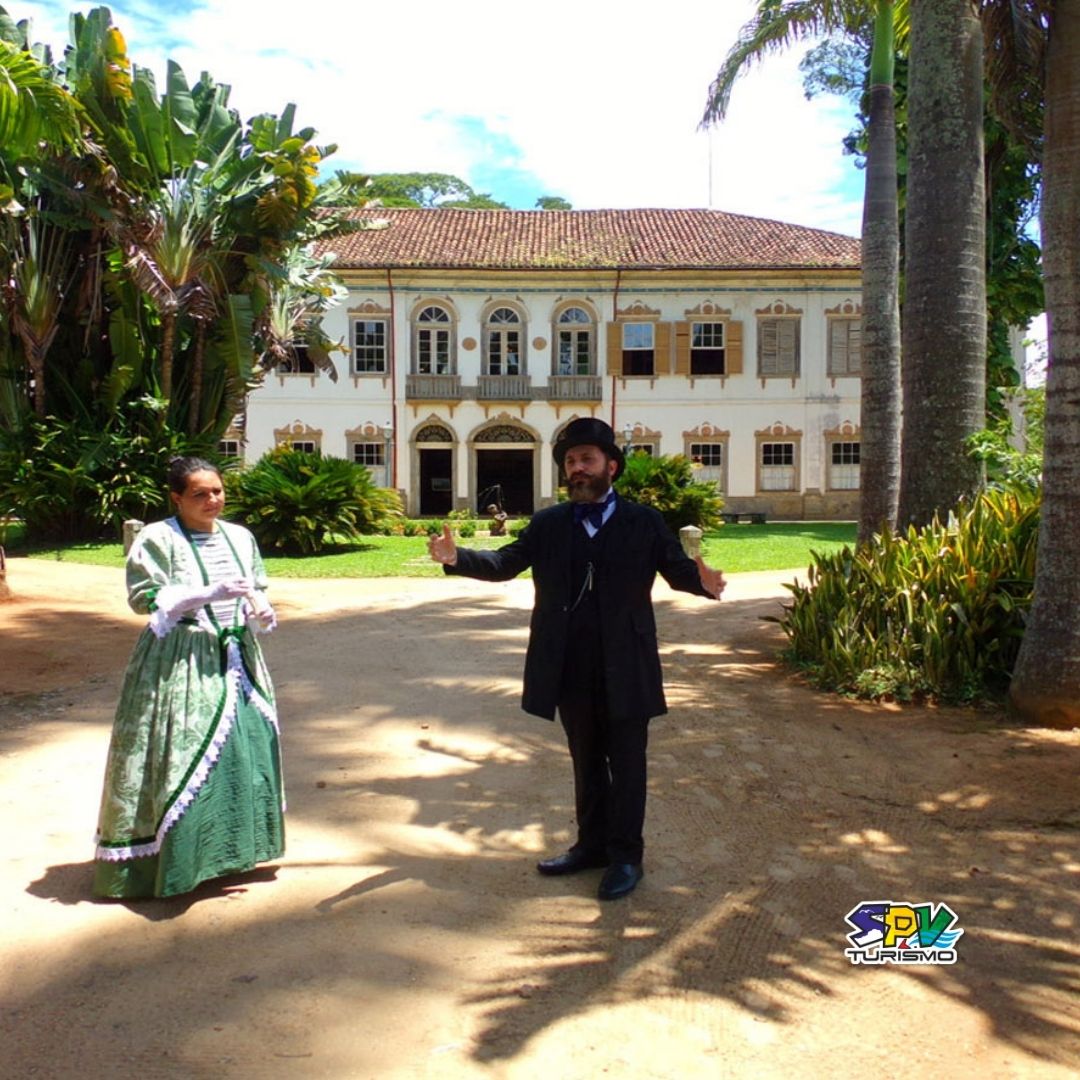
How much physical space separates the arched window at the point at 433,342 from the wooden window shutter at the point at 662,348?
5.67m

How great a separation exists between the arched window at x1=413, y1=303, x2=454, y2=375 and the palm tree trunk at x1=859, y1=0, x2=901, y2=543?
18923mm

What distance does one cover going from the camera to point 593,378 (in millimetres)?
28672

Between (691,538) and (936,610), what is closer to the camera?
(936,610)

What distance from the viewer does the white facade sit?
28359 millimetres

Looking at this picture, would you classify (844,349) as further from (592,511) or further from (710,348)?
(592,511)

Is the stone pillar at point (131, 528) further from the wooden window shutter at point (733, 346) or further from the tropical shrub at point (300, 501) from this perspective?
the wooden window shutter at point (733, 346)

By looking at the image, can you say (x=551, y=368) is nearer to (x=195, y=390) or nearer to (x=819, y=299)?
(x=819, y=299)

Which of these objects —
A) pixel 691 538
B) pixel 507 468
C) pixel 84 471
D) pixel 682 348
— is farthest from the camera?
pixel 507 468

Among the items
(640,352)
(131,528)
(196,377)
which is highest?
(640,352)

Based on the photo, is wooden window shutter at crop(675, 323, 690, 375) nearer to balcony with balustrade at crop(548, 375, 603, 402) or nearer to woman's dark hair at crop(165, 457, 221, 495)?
balcony with balustrade at crop(548, 375, 603, 402)

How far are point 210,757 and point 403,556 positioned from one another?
13557 mm

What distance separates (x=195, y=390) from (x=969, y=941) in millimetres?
17601

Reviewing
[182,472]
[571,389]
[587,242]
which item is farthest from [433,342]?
[182,472]

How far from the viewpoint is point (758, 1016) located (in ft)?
9.70
